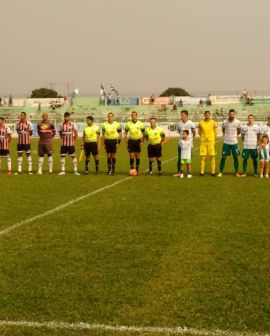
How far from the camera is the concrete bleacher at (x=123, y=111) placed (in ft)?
167

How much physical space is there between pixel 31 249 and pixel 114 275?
1630 mm

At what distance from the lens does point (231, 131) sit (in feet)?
51.0

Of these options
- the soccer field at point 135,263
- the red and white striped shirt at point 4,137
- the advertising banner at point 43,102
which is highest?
the advertising banner at point 43,102

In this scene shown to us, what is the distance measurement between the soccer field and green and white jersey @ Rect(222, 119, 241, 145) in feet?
13.3

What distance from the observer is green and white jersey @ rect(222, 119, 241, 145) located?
15.5 meters

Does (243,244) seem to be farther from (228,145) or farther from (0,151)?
(0,151)

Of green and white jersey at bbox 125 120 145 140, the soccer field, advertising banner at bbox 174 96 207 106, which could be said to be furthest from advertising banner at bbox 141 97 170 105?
the soccer field

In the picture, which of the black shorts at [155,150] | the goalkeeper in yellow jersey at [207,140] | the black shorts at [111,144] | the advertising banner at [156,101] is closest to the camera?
the goalkeeper in yellow jersey at [207,140]

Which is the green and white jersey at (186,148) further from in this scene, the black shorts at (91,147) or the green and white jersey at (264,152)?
the black shorts at (91,147)

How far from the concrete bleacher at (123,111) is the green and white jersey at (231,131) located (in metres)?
33.1

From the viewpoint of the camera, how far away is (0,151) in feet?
54.2

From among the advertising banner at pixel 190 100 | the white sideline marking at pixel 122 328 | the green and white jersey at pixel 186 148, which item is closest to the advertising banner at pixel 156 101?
the advertising banner at pixel 190 100

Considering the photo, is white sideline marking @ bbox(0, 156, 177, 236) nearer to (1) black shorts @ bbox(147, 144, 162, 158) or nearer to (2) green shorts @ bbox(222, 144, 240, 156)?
(1) black shorts @ bbox(147, 144, 162, 158)

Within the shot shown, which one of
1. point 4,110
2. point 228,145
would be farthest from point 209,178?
point 4,110
